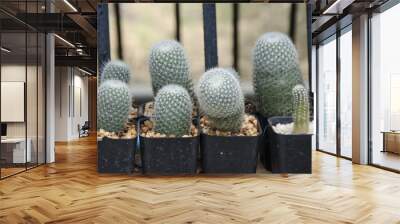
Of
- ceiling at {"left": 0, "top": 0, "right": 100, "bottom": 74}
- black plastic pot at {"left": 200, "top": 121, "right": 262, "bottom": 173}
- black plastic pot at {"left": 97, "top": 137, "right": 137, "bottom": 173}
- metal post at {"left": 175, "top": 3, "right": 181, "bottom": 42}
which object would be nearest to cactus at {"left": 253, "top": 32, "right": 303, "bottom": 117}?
black plastic pot at {"left": 200, "top": 121, "right": 262, "bottom": 173}

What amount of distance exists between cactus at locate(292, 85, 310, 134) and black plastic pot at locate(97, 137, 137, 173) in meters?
2.18

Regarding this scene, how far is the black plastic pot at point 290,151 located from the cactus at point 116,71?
2010 millimetres

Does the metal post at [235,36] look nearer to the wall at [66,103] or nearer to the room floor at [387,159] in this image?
the room floor at [387,159]

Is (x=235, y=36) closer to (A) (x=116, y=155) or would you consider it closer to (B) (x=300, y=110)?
(B) (x=300, y=110)

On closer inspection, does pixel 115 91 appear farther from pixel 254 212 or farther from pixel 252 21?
pixel 254 212

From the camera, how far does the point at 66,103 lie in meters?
13.8

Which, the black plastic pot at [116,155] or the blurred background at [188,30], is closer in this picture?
the blurred background at [188,30]

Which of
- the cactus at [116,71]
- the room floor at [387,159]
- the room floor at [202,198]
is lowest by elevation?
the room floor at [202,198]

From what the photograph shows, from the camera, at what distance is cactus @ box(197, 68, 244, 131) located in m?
4.69

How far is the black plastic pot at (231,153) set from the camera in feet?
A: 16.6

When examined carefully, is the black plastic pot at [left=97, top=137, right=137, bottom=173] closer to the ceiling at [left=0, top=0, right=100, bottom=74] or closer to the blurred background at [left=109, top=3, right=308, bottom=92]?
the blurred background at [left=109, top=3, right=308, bottom=92]

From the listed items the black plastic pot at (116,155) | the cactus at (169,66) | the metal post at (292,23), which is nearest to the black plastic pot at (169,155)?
the black plastic pot at (116,155)

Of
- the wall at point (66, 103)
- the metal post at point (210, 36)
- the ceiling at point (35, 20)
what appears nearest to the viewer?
the metal post at point (210, 36)

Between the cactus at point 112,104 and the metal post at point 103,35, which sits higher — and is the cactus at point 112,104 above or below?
below
